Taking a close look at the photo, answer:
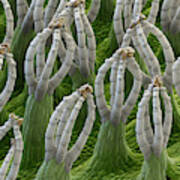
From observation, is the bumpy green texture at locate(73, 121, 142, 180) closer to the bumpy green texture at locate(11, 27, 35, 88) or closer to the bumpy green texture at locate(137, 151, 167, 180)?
the bumpy green texture at locate(137, 151, 167, 180)

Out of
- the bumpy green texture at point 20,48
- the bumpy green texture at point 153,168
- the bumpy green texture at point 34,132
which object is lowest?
the bumpy green texture at point 153,168

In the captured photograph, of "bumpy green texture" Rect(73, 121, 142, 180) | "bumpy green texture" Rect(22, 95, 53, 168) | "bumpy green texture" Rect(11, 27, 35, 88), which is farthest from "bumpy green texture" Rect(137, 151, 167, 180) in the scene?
"bumpy green texture" Rect(11, 27, 35, 88)

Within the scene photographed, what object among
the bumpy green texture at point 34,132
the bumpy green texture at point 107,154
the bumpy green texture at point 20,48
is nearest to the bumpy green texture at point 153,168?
the bumpy green texture at point 107,154

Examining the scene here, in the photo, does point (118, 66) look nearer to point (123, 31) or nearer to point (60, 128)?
point (60, 128)

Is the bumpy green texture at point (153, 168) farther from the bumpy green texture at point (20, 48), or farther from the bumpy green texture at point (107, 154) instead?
the bumpy green texture at point (20, 48)

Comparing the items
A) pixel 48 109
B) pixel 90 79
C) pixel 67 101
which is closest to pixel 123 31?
pixel 90 79

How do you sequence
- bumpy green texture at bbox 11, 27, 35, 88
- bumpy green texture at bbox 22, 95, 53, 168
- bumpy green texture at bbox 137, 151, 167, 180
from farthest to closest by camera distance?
bumpy green texture at bbox 11, 27, 35, 88 → bumpy green texture at bbox 22, 95, 53, 168 → bumpy green texture at bbox 137, 151, 167, 180

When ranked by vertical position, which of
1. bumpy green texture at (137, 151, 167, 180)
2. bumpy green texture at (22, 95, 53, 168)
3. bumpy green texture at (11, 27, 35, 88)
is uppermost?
bumpy green texture at (11, 27, 35, 88)
